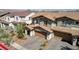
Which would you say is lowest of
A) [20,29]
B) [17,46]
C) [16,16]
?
[17,46]

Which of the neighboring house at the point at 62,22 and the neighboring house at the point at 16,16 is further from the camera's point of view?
the neighboring house at the point at 16,16

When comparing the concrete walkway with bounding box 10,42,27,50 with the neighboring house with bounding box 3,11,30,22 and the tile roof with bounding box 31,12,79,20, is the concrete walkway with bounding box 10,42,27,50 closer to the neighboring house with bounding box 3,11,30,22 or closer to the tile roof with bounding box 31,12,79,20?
the neighboring house with bounding box 3,11,30,22

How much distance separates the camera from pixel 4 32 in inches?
99.2

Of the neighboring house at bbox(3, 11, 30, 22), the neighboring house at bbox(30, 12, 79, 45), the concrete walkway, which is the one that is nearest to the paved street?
the concrete walkway

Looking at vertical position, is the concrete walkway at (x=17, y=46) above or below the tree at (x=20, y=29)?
below

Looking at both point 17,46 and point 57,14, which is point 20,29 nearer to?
point 17,46

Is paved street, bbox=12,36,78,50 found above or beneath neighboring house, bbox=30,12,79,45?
beneath

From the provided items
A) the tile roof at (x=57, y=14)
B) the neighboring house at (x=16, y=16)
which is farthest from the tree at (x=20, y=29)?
the tile roof at (x=57, y=14)

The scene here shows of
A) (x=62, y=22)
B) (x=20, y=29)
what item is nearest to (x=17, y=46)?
(x=20, y=29)

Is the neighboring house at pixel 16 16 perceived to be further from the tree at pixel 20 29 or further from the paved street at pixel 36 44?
the paved street at pixel 36 44
